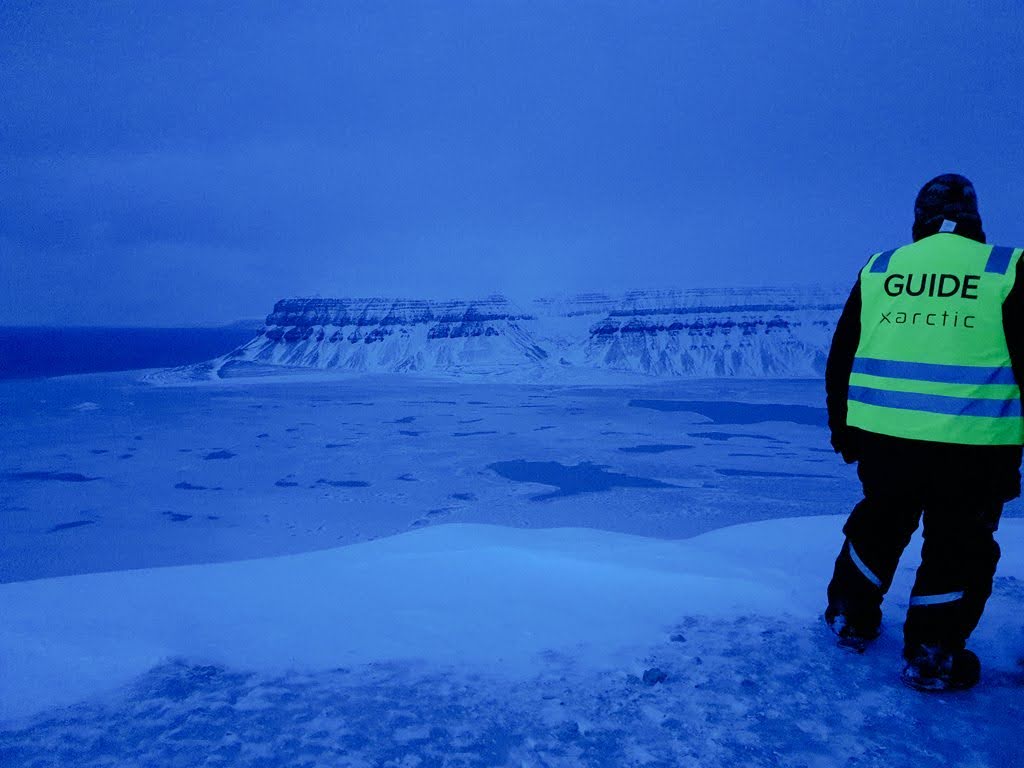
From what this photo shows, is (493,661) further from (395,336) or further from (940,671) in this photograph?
(395,336)

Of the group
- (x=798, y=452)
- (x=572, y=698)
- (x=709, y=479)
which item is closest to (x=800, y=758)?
(x=572, y=698)

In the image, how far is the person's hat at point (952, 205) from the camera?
199cm

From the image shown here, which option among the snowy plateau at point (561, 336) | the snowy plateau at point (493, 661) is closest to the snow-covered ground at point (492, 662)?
the snowy plateau at point (493, 661)

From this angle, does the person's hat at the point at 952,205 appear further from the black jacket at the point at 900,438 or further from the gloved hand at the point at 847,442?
the gloved hand at the point at 847,442

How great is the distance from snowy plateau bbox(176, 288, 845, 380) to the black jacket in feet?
153

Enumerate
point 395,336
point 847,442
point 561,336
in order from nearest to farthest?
point 847,442 < point 395,336 < point 561,336

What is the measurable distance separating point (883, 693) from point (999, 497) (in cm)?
69

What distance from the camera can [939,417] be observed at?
1.90 metres

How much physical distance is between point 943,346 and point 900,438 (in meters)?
0.31

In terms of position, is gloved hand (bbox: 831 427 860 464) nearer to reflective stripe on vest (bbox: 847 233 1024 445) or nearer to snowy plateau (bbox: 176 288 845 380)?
reflective stripe on vest (bbox: 847 233 1024 445)

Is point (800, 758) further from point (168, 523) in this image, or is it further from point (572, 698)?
point (168, 523)

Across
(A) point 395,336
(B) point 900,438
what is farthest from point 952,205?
(A) point 395,336

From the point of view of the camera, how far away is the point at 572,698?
1837 millimetres

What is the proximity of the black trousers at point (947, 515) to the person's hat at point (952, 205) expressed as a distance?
0.70 meters
